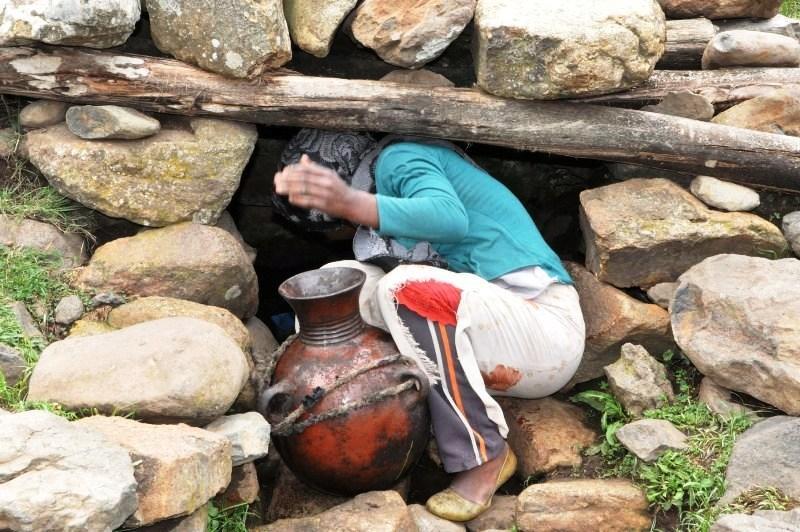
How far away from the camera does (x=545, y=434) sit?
439 cm

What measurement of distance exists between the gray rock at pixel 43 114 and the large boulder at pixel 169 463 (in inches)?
69.9

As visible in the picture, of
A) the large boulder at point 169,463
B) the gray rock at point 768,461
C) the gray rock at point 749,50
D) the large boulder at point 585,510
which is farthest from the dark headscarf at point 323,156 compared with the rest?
the gray rock at point 768,461

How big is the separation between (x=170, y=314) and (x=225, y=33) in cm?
127

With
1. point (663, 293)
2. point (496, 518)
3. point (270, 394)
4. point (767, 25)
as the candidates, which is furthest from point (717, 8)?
point (270, 394)

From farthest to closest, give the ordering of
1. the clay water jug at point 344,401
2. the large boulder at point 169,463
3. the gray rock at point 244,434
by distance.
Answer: the clay water jug at point 344,401 → the gray rock at point 244,434 → the large boulder at point 169,463

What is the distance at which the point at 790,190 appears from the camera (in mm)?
4672

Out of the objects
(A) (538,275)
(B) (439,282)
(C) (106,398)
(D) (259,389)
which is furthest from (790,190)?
(C) (106,398)

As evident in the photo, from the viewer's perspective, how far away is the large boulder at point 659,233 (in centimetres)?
449

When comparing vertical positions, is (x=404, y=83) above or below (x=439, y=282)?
above

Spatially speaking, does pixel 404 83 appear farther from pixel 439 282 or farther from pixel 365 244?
pixel 439 282

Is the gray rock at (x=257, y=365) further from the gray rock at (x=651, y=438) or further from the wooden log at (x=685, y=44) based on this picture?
the wooden log at (x=685, y=44)

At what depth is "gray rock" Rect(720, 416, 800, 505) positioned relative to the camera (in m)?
3.66

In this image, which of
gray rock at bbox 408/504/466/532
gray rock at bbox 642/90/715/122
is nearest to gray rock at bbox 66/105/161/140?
gray rock at bbox 408/504/466/532

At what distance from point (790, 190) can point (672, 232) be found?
0.70m
